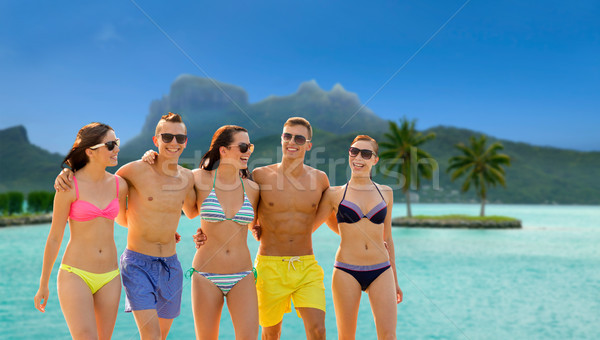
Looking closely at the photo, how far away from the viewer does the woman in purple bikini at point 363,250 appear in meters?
5.68

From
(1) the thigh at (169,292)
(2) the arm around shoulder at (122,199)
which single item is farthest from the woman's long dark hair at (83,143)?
(1) the thigh at (169,292)

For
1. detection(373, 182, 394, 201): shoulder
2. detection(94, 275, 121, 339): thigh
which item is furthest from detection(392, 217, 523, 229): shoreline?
detection(94, 275, 121, 339): thigh

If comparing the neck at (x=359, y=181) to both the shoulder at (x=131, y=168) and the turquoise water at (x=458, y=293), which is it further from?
the turquoise water at (x=458, y=293)

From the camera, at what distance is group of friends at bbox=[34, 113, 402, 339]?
4.75 metres

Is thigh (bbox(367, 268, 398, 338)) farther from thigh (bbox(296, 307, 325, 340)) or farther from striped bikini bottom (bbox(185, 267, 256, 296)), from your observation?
striped bikini bottom (bbox(185, 267, 256, 296))

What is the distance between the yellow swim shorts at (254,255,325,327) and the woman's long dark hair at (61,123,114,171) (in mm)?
2691

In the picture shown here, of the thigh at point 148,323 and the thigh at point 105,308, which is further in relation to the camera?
the thigh at point 148,323

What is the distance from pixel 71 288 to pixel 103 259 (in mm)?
417

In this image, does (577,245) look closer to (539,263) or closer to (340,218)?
(539,263)

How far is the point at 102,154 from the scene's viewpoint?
16.1 feet

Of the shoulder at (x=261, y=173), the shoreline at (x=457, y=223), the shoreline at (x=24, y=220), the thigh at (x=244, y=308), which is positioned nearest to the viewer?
the thigh at (x=244, y=308)

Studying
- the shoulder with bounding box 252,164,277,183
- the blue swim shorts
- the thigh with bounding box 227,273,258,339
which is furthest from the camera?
the shoulder with bounding box 252,164,277,183

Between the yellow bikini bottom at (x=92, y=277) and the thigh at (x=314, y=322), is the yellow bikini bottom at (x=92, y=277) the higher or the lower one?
the higher one

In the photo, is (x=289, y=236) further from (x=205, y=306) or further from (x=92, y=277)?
(x=92, y=277)
